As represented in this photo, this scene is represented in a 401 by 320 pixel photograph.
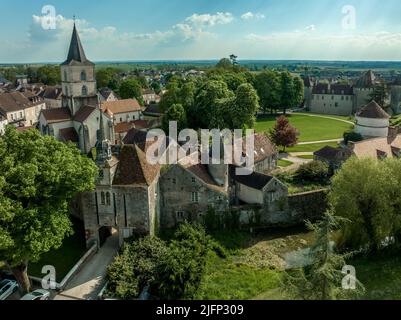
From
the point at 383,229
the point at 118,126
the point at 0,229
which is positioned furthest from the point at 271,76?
the point at 0,229

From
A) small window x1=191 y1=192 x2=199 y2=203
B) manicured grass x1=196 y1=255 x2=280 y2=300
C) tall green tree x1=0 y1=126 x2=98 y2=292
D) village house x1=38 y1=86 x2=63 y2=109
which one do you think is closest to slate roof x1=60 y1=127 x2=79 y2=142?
small window x1=191 y1=192 x2=199 y2=203

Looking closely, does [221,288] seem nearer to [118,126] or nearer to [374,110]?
[374,110]


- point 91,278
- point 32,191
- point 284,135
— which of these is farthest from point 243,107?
point 32,191

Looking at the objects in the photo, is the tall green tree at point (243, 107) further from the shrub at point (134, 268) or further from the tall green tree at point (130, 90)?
the tall green tree at point (130, 90)

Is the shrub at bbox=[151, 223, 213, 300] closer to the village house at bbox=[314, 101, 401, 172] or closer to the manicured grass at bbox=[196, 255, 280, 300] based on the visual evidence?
the manicured grass at bbox=[196, 255, 280, 300]

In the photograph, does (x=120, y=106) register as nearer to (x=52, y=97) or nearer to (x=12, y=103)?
(x=12, y=103)

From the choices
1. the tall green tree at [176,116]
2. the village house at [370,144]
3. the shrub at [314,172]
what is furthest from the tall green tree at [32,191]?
the tall green tree at [176,116]
